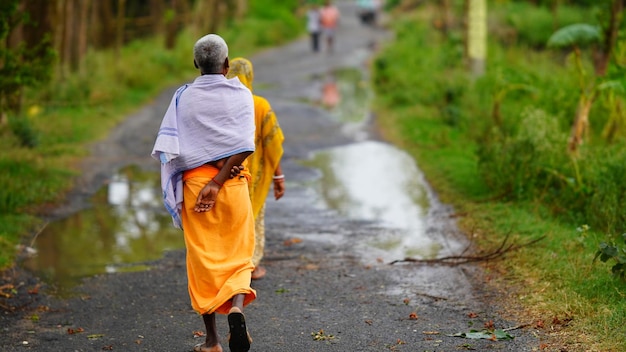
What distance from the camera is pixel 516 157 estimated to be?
9547 mm

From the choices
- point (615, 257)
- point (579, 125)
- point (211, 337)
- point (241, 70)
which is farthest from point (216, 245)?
point (579, 125)

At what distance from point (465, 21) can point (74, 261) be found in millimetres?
13411

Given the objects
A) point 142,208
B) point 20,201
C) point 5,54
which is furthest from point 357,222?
point 5,54

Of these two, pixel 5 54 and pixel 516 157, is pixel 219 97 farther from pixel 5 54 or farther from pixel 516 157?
pixel 5 54

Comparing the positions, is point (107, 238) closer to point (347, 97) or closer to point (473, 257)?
point (473, 257)

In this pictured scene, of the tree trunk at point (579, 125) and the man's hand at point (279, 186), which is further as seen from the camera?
the tree trunk at point (579, 125)

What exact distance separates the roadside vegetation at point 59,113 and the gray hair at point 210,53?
11.1 ft


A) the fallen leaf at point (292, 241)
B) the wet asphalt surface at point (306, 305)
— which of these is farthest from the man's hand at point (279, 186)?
the fallen leaf at point (292, 241)

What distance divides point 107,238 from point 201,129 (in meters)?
4.06

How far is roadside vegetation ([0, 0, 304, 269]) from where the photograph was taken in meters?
9.83

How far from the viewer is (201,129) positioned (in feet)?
17.4

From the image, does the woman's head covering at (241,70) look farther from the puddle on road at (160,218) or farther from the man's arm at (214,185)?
the puddle on road at (160,218)

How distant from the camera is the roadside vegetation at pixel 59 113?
9.83 metres

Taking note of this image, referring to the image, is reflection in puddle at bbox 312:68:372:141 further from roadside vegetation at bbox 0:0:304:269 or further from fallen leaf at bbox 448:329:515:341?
fallen leaf at bbox 448:329:515:341
